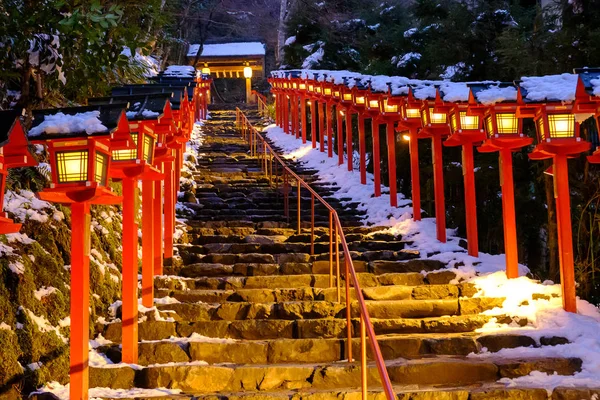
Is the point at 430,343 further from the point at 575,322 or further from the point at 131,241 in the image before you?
the point at 131,241

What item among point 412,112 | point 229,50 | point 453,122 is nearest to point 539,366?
point 453,122

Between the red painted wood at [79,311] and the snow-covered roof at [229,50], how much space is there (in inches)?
1411

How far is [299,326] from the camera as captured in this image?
785 cm

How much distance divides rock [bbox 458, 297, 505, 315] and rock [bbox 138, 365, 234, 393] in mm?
3241

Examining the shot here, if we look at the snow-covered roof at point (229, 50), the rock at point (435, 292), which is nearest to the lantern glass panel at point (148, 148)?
the rock at point (435, 292)

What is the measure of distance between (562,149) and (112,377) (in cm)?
575

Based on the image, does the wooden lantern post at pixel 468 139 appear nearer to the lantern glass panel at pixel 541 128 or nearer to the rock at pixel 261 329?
the lantern glass panel at pixel 541 128

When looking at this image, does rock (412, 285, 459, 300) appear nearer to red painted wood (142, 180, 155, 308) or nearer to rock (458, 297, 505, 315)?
rock (458, 297, 505, 315)

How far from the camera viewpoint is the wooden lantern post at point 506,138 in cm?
880

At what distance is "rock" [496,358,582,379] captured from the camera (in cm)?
677

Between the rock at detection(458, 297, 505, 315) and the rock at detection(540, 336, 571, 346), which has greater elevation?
the rock at detection(458, 297, 505, 315)

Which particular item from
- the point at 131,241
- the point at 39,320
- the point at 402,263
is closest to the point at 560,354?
the point at 402,263

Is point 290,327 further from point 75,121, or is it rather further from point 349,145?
point 349,145

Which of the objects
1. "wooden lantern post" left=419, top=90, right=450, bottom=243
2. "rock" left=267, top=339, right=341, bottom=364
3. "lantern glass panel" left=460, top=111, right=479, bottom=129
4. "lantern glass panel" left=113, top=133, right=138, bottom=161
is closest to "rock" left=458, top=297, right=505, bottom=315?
"rock" left=267, top=339, right=341, bottom=364
